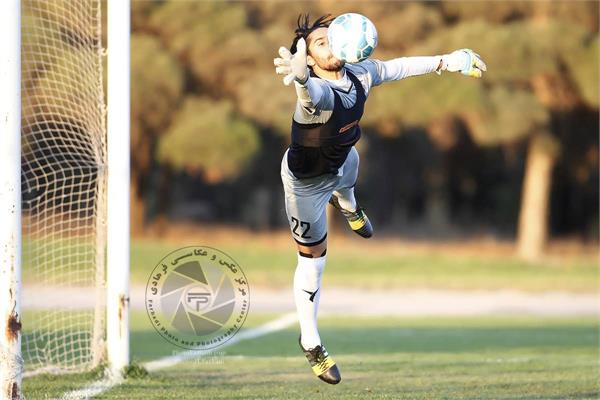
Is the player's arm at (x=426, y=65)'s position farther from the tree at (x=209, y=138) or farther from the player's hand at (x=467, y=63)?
the tree at (x=209, y=138)

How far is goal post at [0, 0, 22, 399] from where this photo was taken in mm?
6867

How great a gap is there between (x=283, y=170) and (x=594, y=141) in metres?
29.0

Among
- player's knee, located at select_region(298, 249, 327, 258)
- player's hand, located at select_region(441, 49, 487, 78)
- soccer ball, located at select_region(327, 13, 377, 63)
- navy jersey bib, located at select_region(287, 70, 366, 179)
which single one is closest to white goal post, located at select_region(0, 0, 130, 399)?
navy jersey bib, located at select_region(287, 70, 366, 179)

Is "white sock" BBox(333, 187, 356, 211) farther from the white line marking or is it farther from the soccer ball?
the white line marking

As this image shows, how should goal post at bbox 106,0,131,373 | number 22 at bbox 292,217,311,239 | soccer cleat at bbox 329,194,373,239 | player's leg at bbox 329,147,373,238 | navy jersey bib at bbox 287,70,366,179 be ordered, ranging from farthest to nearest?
goal post at bbox 106,0,131,373
soccer cleat at bbox 329,194,373,239
player's leg at bbox 329,147,373,238
number 22 at bbox 292,217,311,239
navy jersey bib at bbox 287,70,366,179

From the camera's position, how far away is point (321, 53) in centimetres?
705

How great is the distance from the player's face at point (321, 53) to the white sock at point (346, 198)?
132 centimetres

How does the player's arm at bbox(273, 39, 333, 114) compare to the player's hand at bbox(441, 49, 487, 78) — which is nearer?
the player's arm at bbox(273, 39, 333, 114)

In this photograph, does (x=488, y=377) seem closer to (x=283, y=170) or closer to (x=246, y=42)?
(x=283, y=170)

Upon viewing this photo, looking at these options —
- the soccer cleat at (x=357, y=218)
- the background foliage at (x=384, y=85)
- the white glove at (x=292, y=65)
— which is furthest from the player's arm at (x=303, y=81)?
the background foliage at (x=384, y=85)

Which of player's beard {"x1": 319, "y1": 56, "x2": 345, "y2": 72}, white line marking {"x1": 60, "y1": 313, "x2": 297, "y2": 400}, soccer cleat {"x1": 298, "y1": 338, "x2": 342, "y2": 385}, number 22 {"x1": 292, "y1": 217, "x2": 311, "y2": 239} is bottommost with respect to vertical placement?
white line marking {"x1": 60, "y1": 313, "x2": 297, "y2": 400}

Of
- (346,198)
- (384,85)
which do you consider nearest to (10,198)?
(346,198)

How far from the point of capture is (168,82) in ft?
96.1

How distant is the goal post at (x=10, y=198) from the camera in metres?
6.87
